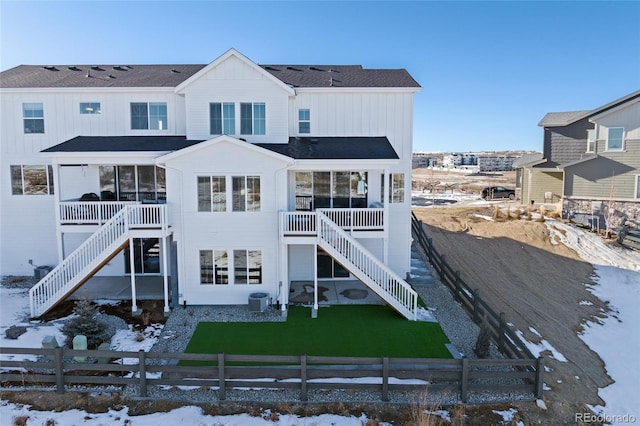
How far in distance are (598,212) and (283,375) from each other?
26241 millimetres

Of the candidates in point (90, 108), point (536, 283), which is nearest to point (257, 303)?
point (90, 108)

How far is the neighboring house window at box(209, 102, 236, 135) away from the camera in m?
15.5

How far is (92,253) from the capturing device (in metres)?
13.3

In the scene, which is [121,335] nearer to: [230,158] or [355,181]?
[230,158]

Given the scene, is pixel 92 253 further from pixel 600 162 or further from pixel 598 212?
pixel 600 162

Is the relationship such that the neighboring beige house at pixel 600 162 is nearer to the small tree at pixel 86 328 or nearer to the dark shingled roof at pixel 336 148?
the dark shingled roof at pixel 336 148

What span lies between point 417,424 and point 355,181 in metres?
10.3

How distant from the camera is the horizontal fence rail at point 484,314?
10.1m

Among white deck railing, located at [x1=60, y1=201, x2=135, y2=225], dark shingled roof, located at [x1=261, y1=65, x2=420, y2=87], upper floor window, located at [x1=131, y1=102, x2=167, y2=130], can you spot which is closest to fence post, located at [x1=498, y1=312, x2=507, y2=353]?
dark shingled roof, located at [x1=261, y1=65, x2=420, y2=87]

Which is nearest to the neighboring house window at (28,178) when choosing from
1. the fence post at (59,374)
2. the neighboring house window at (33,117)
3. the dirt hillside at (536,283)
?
the neighboring house window at (33,117)

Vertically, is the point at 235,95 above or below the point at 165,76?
below

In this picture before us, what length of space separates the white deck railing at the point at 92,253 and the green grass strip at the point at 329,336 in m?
4.20

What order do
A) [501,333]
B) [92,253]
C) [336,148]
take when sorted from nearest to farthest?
[501,333], [92,253], [336,148]

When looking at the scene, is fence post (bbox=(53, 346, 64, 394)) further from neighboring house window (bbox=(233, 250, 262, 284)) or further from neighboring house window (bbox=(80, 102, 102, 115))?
neighboring house window (bbox=(80, 102, 102, 115))
